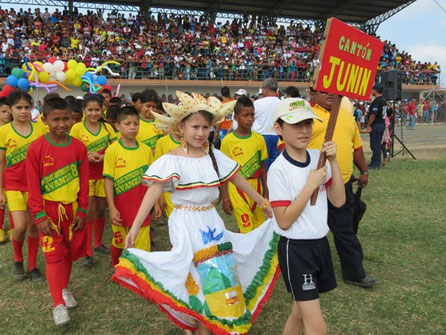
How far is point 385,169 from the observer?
10461 millimetres

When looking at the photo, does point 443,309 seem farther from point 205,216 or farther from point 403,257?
point 205,216

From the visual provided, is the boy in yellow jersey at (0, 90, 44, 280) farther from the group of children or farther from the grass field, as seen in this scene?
the grass field

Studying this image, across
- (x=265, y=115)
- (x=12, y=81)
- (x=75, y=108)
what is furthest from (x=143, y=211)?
(x=12, y=81)

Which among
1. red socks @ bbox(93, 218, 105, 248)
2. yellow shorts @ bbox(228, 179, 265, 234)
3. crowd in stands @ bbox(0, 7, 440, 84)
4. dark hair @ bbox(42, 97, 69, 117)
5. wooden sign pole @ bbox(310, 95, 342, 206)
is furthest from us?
crowd in stands @ bbox(0, 7, 440, 84)

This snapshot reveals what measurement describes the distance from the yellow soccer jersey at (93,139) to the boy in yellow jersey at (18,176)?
20.8 inches

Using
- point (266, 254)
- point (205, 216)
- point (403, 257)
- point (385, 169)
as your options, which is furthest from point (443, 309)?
point (385, 169)

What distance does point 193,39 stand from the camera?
2714cm

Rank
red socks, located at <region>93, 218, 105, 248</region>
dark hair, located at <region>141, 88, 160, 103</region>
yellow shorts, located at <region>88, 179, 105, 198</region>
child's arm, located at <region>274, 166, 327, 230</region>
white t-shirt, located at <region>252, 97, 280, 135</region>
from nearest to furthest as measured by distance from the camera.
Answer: child's arm, located at <region>274, 166, 327, 230</region>
yellow shorts, located at <region>88, 179, 105, 198</region>
red socks, located at <region>93, 218, 105, 248</region>
dark hair, located at <region>141, 88, 160, 103</region>
white t-shirt, located at <region>252, 97, 280, 135</region>

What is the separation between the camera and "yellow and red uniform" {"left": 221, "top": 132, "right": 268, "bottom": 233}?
14.3 feet

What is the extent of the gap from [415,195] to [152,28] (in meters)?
23.6

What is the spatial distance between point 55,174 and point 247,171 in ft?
6.51

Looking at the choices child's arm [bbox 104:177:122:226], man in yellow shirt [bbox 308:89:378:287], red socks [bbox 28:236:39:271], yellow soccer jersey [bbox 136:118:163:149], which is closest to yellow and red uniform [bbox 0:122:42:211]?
red socks [bbox 28:236:39:271]

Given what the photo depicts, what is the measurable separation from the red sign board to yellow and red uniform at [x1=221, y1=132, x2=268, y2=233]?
75.4 inches

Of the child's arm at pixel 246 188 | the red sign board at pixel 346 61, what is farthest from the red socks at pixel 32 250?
the red sign board at pixel 346 61
